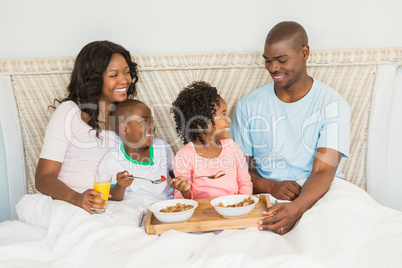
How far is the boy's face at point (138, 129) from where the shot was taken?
2.01 meters

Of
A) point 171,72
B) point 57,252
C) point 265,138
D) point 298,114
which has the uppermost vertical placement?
point 171,72

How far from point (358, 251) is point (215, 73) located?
4.06ft

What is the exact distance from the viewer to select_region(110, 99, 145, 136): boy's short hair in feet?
6.64

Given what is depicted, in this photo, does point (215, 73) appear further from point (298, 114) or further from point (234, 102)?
point (298, 114)

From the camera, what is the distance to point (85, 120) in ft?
6.67

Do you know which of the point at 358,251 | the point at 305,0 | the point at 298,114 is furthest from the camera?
the point at 305,0

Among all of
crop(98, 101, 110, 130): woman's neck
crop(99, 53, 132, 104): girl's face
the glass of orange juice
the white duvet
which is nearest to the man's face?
the white duvet

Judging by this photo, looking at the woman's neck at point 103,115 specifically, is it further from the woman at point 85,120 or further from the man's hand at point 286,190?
the man's hand at point 286,190

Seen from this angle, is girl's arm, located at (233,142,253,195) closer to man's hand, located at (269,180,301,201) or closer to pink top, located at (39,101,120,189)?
man's hand, located at (269,180,301,201)

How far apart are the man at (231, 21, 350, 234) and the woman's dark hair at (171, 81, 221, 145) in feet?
0.90

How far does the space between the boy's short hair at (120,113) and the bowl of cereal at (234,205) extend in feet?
2.25

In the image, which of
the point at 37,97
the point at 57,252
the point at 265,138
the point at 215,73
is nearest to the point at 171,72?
the point at 215,73

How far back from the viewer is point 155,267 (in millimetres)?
1222

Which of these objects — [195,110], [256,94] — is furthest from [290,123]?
[195,110]
